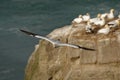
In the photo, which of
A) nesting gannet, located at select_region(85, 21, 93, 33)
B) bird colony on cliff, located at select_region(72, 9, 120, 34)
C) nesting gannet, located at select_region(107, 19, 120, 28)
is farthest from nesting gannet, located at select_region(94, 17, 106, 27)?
nesting gannet, located at select_region(85, 21, 93, 33)

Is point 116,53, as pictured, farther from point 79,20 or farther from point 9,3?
point 9,3

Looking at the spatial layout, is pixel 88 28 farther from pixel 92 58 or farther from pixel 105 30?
pixel 92 58

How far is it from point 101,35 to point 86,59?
1380 millimetres


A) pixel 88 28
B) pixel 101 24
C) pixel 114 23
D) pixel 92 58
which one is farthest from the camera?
pixel 101 24

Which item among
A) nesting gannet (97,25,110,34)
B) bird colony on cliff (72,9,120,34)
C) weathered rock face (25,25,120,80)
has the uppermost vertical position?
bird colony on cliff (72,9,120,34)

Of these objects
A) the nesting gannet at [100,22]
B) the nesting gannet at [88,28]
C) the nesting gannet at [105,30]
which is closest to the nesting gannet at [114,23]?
the nesting gannet at [100,22]

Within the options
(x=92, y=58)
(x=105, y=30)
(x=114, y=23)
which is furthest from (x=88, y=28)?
(x=92, y=58)

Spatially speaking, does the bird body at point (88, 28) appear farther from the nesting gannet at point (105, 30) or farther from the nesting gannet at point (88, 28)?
the nesting gannet at point (105, 30)

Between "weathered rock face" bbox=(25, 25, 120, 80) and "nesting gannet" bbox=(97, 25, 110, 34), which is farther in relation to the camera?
"nesting gannet" bbox=(97, 25, 110, 34)

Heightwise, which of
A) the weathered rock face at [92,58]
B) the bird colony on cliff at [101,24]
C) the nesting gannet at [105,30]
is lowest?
the weathered rock face at [92,58]

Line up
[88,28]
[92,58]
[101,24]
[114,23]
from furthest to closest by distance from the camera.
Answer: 1. [101,24]
2. [114,23]
3. [88,28]
4. [92,58]

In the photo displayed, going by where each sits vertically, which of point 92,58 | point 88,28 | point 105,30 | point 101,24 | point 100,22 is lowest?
point 92,58

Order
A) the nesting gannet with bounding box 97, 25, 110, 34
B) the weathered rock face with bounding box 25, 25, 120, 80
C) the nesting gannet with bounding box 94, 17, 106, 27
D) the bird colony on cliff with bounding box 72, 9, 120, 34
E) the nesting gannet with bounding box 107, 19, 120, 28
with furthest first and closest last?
the nesting gannet with bounding box 94, 17, 106, 27, the nesting gannet with bounding box 107, 19, 120, 28, the bird colony on cliff with bounding box 72, 9, 120, 34, the nesting gannet with bounding box 97, 25, 110, 34, the weathered rock face with bounding box 25, 25, 120, 80

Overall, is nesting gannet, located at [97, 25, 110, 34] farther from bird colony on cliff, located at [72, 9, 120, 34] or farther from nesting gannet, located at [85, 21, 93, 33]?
nesting gannet, located at [85, 21, 93, 33]
